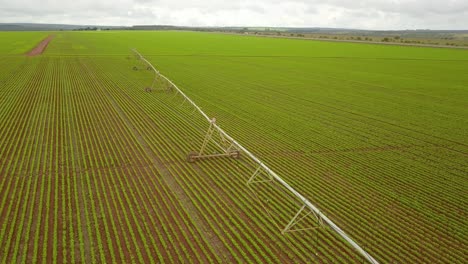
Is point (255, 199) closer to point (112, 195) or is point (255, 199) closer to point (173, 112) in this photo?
point (112, 195)

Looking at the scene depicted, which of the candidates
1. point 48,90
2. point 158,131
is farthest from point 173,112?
point 48,90

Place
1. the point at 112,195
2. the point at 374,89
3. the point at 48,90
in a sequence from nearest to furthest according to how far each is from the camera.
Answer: the point at 112,195, the point at 48,90, the point at 374,89

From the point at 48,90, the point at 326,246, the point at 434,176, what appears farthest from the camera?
the point at 48,90

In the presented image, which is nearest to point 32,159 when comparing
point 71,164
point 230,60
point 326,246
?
point 71,164

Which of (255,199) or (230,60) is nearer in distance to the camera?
(255,199)

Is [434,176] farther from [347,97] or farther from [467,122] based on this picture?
[347,97]

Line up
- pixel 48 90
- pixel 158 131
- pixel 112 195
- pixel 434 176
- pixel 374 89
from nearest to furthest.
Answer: pixel 112 195, pixel 434 176, pixel 158 131, pixel 48 90, pixel 374 89
